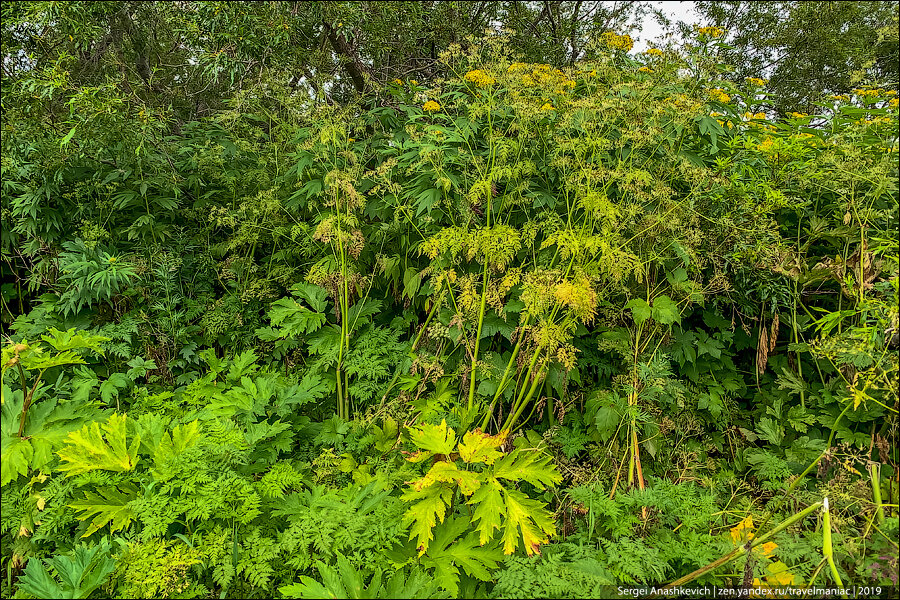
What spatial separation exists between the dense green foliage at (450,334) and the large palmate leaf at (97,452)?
0.02 meters

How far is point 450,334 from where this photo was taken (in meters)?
2.44

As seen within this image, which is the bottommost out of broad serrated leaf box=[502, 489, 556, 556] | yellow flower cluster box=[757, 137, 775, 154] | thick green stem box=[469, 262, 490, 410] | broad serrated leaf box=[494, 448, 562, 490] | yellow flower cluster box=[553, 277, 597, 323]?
broad serrated leaf box=[502, 489, 556, 556]

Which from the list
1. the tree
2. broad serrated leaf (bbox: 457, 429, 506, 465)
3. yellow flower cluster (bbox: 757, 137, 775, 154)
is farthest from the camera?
the tree

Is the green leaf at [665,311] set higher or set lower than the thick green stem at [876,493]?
higher

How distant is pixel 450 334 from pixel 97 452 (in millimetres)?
1529

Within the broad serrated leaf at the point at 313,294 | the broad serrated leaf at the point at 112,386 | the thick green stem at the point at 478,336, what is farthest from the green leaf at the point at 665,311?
the broad serrated leaf at the point at 112,386

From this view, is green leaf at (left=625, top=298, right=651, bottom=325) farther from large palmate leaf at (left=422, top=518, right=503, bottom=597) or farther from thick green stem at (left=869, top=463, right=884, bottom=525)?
large palmate leaf at (left=422, top=518, right=503, bottom=597)

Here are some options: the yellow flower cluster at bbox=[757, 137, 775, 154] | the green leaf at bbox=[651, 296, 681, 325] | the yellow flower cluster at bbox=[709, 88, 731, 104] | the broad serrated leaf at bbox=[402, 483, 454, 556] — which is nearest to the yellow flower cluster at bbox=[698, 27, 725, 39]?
the yellow flower cluster at bbox=[709, 88, 731, 104]

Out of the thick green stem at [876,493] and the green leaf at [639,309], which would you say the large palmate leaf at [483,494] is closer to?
the green leaf at [639,309]

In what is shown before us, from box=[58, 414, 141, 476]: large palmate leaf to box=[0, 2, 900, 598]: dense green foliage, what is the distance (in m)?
0.02

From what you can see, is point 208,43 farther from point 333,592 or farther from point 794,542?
point 794,542

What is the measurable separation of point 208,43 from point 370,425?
3063 millimetres

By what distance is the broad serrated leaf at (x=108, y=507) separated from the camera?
1.77 meters

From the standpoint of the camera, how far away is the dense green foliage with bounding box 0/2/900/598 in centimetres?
177
